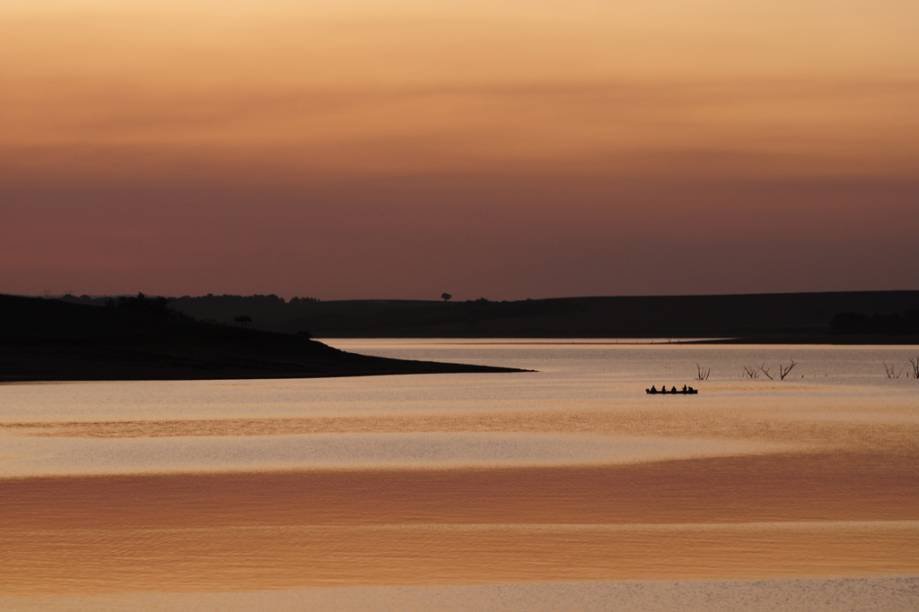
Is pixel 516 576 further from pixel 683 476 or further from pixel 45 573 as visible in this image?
pixel 683 476

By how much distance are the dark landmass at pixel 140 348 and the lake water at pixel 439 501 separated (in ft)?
86.3

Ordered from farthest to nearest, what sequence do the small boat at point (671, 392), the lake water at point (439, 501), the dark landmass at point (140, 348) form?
the dark landmass at point (140, 348) → the small boat at point (671, 392) → the lake water at point (439, 501)

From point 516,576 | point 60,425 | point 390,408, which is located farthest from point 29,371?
point 516,576

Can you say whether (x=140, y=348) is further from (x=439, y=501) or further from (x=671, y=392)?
(x=439, y=501)

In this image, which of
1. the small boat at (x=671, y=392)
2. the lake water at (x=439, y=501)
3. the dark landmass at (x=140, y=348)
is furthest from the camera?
the dark landmass at (x=140, y=348)

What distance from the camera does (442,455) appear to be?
38844 millimetres

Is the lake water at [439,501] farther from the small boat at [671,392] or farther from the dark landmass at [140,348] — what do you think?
the dark landmass at [140,348]

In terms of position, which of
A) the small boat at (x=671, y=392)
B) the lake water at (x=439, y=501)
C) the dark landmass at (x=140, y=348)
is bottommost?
the lake water at (x=439, y=501)

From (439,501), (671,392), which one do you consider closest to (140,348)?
(671,392)

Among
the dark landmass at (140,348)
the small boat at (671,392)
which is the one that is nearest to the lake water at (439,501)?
the small boat at (671,392)

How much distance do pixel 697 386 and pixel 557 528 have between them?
210 ft

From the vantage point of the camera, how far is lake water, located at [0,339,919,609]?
2038 cm

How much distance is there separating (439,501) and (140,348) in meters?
64.6

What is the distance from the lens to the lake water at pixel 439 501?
A: 802 inches
